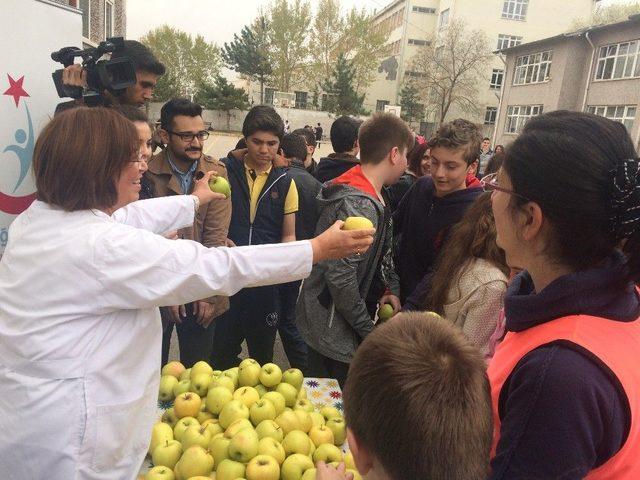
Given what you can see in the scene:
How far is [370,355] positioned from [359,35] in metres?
55.1

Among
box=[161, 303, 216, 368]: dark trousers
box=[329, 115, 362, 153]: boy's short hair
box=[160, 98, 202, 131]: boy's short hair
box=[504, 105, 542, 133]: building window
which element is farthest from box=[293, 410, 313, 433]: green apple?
box=[504, 105, 542, 133]: building window

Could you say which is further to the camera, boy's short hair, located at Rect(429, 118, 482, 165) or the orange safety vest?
boy's short hair, located at Rect(429, 118, 482, 165)

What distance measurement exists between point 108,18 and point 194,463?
2462 centimetres

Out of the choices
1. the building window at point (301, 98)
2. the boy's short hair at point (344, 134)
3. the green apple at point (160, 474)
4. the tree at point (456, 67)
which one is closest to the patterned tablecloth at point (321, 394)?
the green apple at point (160, 474)

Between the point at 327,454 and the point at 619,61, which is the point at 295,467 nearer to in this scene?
the point at 327,454

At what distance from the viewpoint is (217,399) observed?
6.75 ft

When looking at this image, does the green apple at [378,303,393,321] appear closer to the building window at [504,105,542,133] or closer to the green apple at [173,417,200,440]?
the green apple at [173,417,200,440]

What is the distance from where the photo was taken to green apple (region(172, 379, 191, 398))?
7.19 feet

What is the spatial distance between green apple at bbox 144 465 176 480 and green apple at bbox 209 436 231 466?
0.16 meters

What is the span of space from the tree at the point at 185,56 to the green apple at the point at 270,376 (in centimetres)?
5235

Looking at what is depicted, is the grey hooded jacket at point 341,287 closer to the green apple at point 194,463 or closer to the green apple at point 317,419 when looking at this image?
the green apple at point 317,419

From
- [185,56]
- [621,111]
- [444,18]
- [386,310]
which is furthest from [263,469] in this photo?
[185,56]

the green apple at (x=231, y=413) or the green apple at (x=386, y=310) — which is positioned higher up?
the green apple at (x=386, y=310)

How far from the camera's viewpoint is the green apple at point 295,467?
5.67 feet
